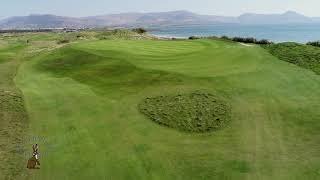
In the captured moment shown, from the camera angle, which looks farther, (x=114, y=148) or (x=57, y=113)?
(x=57, y=113)

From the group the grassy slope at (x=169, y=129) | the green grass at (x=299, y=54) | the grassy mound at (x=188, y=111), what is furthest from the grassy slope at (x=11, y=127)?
the green grass at (x=299, y=54)

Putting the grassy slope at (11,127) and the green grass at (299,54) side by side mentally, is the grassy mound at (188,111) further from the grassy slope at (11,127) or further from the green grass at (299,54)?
the green grass at (299,54)

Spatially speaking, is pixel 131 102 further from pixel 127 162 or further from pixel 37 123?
pixel 127 162

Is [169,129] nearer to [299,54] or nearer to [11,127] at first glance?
[11,127]

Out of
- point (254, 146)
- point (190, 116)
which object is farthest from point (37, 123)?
point (254, 146)

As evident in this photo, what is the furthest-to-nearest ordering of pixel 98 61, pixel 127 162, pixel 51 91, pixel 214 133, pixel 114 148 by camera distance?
pixel 98 61 < pixel 51 91 < pixel 214 133 < pixel 114 148 < pixel 127 162
